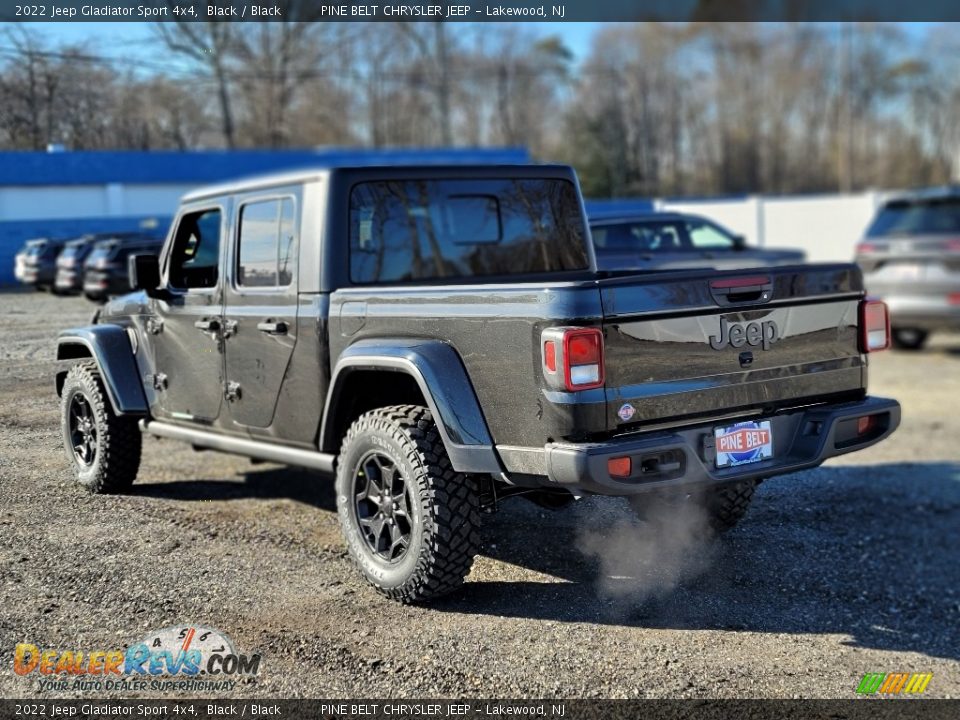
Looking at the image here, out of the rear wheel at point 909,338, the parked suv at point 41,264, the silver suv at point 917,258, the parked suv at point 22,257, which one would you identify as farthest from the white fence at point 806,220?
the parked suv at point 22,257

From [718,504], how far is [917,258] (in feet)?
27.5

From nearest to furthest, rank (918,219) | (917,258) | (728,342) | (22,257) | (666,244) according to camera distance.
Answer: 1. (728,342)
2. (22,257)
3. (666,244)
4. (917,258)
5. (918,219)

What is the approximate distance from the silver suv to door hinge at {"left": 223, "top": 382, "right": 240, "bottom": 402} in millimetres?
9194

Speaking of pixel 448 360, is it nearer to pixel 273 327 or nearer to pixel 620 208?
pixel 273 327

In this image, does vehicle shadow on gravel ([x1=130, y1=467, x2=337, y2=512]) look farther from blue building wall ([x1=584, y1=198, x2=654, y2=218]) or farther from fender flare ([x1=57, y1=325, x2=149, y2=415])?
blue building wall ([x1=584, y1=198, x2=654, y2=218])

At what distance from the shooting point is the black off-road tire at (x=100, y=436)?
5.33 meters

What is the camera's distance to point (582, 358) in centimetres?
436

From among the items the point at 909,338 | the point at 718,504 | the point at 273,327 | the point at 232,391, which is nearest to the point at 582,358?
the point at 273,327

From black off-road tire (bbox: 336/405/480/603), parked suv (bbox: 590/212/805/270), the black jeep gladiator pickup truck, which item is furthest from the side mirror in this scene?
parked suv (bbox: 590/212/805/270)

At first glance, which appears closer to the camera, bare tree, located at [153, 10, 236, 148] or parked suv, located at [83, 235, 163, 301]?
bare tree, located at [153, 10, 236, 148]

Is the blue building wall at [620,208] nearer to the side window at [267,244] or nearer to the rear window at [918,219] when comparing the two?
the rear window at [918,219]

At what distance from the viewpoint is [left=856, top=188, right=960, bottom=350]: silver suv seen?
42.7ft

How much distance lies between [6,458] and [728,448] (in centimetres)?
314

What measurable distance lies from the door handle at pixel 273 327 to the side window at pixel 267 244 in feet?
0.66
